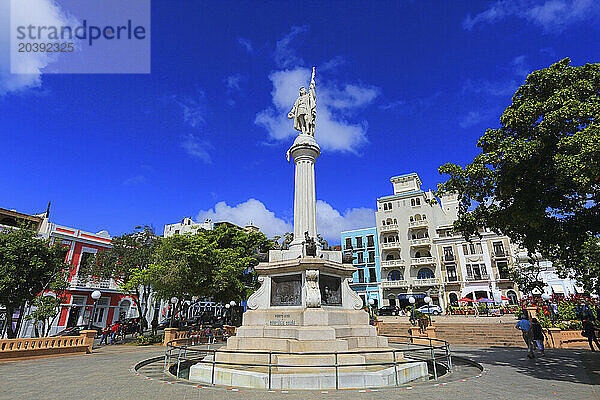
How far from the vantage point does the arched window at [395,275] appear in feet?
163

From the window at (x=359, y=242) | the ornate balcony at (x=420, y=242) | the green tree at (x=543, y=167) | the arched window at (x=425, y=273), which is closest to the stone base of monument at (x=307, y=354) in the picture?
the green tree at (x=543, y=167)

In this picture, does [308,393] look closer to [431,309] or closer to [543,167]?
[543,167]

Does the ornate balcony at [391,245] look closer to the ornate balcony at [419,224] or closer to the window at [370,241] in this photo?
the window at [370,241]

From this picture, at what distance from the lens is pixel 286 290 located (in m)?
12.3

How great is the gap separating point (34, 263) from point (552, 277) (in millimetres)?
50064

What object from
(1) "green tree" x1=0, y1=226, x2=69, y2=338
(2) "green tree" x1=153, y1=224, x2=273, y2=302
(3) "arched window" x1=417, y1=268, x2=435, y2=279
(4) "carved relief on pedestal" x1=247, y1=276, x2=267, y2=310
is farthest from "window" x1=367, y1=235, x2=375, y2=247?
(4) "carved relief on pedestal" x1=247, y1=276, x2=267, y2=310

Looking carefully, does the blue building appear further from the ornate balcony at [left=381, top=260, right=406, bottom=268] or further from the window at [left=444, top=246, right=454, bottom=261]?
the window at [left=444, top=246, right=454, bottom=261]

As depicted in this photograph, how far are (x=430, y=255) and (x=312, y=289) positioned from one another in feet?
136

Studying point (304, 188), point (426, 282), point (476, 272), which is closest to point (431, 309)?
point (426, 282)

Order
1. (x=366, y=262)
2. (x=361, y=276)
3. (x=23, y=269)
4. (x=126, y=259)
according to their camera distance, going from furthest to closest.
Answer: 1. (x=366, y=262)
2. (x=361, y=276)
3. (x=126, y=259)
4. (x=23, y=269)

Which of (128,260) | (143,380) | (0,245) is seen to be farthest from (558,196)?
(128,260)

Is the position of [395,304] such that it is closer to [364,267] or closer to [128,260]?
[364,267]

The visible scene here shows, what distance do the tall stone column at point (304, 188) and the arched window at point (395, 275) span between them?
128 feet

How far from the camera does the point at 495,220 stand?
12.7m
